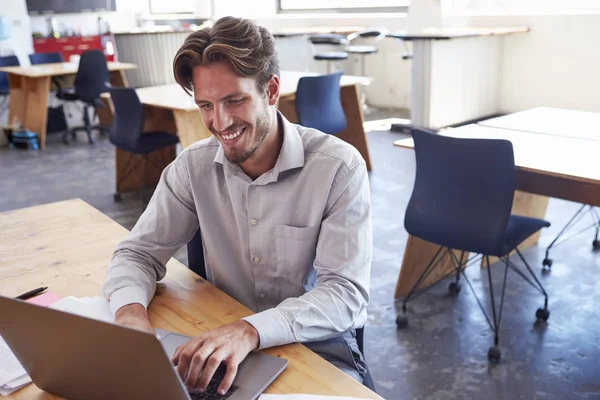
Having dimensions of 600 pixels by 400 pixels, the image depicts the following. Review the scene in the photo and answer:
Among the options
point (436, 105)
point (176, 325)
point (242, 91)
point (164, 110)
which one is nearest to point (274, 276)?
point (176, 325)

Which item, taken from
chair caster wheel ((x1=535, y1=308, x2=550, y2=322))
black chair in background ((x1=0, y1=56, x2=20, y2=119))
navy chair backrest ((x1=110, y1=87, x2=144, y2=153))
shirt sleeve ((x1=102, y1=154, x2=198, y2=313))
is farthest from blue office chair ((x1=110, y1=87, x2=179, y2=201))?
black chair in background ((x1=0, y1=56, x2=20, y2=119))

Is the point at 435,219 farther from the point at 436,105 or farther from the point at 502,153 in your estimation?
the point at 436,105

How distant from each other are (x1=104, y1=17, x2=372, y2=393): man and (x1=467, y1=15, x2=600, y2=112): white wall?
18.4ft

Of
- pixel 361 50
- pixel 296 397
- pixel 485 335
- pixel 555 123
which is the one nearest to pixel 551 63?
pixel 361 50

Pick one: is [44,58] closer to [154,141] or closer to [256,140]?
[154,141]

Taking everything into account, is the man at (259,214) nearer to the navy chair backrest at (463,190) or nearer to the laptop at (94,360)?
the laptop at (94,360)

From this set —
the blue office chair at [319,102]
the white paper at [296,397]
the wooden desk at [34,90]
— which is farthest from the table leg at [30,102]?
the white paper at [296,397]

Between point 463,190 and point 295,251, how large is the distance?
1185 mm

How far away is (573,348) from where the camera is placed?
256cm

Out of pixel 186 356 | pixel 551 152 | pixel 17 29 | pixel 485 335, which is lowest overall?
pixel 485 335

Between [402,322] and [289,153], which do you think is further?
[402,322]

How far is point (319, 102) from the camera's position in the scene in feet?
14.9

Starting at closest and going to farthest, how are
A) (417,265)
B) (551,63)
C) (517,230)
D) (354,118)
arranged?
(517,230)
(417,265)
(354,118)
(551,63)

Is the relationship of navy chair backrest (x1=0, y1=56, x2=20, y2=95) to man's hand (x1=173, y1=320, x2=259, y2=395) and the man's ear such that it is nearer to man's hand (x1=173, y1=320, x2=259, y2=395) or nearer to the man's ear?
the man's ear
